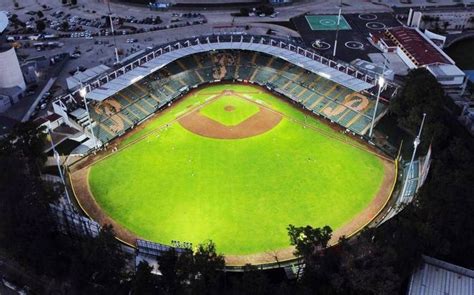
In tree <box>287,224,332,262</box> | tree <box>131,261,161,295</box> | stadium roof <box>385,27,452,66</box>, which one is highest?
stadium roof <box>385,27,452,66</box>

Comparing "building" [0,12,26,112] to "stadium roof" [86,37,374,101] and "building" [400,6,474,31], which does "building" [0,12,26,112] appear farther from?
"building" [400,6,474,31]

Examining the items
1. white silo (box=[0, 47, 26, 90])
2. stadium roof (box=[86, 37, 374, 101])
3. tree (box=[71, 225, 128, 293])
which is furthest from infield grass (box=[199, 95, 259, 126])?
tree (box=[71, 225, 128, 293])

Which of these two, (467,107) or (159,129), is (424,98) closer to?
(467,107)

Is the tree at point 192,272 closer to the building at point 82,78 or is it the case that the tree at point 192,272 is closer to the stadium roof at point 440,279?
the stadium roof at point 440,279

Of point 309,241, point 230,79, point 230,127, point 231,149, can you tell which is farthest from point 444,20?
point 309,241

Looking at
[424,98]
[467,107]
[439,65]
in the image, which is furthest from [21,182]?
[439,65]

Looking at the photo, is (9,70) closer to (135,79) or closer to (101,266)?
(135,79)

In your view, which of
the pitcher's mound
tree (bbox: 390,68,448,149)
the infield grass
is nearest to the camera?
tree (bbox: 390,68,448,149)
